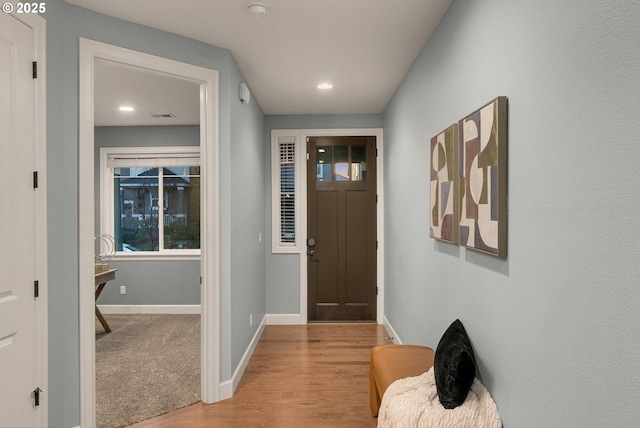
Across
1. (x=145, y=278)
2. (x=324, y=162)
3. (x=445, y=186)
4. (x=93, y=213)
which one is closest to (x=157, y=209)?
(x=145, y=278)

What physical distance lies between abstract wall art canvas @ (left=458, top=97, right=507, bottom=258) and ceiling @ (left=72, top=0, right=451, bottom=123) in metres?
0.97

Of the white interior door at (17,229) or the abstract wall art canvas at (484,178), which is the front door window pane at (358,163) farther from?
the white interior door at (17,229)

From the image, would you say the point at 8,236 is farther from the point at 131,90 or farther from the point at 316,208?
the point at 316,208

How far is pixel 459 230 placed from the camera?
2.03 meters

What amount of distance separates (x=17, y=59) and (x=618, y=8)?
2407 mm

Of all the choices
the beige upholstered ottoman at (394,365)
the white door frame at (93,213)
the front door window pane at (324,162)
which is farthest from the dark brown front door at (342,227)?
the beige upholstered ottoman at (394,365)


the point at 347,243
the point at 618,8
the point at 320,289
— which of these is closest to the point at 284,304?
the point at 320,289

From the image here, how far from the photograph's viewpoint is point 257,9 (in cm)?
225

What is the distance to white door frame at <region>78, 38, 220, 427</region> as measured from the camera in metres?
2.20

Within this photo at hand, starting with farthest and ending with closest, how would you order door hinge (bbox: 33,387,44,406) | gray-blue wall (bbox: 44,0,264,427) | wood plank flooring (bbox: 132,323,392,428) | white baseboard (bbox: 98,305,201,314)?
white baseboard (bbox: 98,305,201,314) < wood plank flooring (bbox: 132,323,392,428) < gray-blue wall (bbox: 44,0,264,427) < door hinge (bbox: 33,387,44,406)

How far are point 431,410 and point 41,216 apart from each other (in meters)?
2.17

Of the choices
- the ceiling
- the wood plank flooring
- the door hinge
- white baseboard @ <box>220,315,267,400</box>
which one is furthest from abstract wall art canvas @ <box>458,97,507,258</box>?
the door hinge

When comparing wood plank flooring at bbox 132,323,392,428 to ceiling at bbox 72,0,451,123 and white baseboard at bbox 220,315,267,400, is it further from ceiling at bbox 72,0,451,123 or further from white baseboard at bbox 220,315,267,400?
ceiling at bbox 72,0,451,123

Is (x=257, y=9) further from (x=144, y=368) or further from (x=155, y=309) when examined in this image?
(x=155, y=309)
